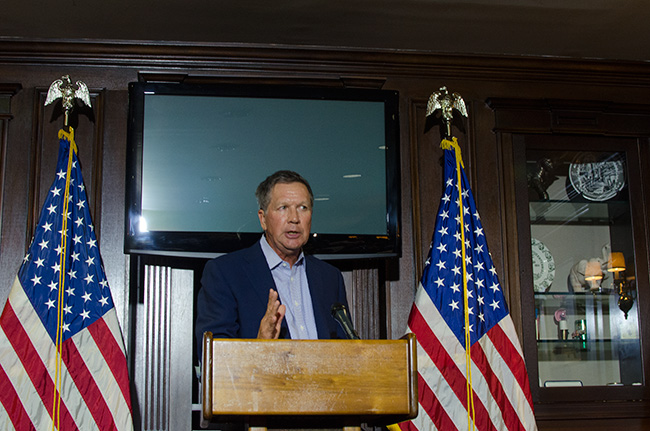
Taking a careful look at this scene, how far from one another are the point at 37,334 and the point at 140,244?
582mm

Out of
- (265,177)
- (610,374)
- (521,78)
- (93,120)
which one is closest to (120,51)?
(93,120)

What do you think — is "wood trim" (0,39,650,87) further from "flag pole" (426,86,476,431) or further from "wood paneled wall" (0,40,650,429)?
"flag pole" (426,86,476,431)

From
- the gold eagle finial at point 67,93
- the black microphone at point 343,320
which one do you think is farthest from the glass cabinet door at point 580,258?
the gold eagle finial at point 67,93

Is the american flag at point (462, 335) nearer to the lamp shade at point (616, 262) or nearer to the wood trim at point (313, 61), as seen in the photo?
the wood trim at point (313, 61)

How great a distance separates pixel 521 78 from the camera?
3965 mm

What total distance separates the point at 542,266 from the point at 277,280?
144 cm

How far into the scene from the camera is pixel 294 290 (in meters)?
3.21

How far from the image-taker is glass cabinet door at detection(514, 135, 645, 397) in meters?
3.70

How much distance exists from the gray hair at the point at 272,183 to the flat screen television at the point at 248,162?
4 centimetres

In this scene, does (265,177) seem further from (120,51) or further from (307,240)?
(120,51)

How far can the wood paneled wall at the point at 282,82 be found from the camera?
138 inches

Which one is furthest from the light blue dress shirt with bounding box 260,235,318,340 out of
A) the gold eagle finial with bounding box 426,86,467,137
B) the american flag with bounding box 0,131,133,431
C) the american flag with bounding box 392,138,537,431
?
the gold eagle finial with bounding box 426,86,467,137

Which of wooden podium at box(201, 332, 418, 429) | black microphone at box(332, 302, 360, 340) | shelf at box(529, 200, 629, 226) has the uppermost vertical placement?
shelf at box(529, 200, 629, 226)

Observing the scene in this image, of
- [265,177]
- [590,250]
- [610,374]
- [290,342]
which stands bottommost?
[610,374]
